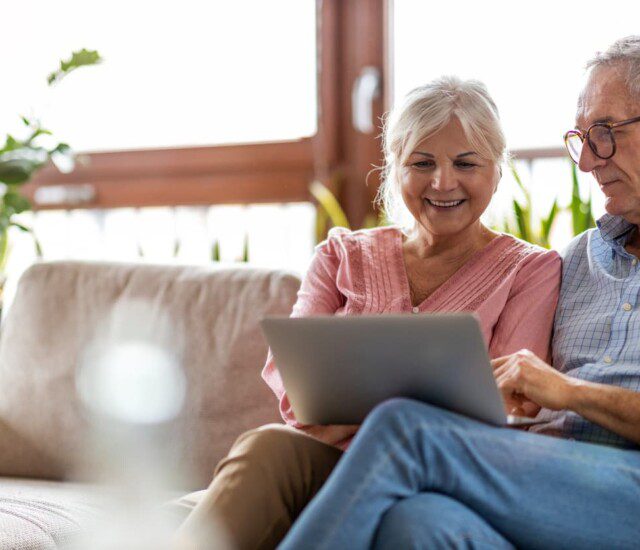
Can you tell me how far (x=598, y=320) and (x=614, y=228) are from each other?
0.67 feet

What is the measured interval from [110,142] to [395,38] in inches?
48.9

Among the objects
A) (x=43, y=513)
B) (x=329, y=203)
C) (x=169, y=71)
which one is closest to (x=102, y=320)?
(x=43, y=513)

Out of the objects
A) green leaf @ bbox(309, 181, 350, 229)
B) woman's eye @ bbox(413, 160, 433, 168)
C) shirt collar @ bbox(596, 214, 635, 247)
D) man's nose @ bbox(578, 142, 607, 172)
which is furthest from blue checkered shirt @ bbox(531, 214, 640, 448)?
green leaf @ bbox(309, 181, 350, 229)

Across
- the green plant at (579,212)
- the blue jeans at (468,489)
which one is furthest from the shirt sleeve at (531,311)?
the green plant at (579,212)

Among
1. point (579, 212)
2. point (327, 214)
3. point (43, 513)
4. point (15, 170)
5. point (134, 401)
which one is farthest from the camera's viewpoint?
point (327, 214)

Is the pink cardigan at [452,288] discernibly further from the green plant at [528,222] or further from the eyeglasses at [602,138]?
the green plant at [528,222]

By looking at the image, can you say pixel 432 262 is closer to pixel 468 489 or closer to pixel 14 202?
pixel 468 489

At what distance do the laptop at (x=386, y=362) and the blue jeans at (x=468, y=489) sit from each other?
5 centimetres

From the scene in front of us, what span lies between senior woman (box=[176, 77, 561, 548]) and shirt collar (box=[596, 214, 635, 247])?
12 centimetres

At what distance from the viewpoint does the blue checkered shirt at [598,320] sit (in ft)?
5.67

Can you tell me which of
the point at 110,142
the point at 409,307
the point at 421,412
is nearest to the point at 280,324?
the point at 421,412

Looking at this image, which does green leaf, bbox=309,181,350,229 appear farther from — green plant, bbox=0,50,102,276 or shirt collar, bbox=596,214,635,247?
shirt collar, bbox=596,214,635,247

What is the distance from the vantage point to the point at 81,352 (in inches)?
93.5

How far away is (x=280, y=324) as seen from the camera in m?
1.53
